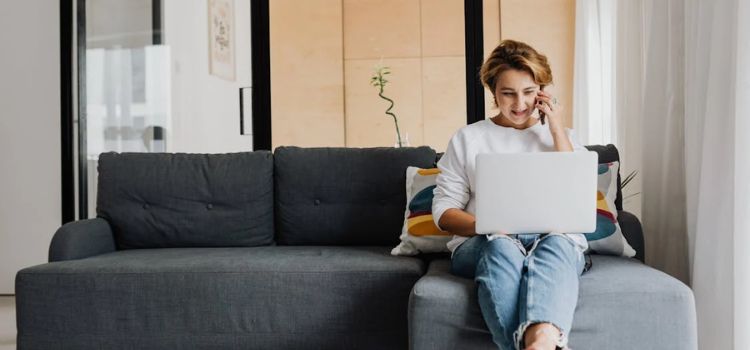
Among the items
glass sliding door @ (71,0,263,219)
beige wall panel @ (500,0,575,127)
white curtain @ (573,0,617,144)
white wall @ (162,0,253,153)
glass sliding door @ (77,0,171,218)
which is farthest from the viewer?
glass sliding door @ (77,0,171,218)

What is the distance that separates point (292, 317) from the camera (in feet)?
7.38

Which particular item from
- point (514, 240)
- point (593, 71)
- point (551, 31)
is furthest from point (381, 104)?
point (514, 240)

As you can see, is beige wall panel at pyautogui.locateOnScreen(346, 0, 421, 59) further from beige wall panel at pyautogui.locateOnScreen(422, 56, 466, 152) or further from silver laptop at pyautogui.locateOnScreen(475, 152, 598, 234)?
silver laptop at pyautogui.locateOnScreen(475, 152, 598, 234)

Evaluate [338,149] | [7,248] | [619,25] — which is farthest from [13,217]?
[619,25]

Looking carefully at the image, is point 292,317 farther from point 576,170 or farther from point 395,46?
point 395,46

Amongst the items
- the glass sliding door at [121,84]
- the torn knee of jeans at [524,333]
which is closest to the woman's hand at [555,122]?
the torn knee of jeans at [524,333]

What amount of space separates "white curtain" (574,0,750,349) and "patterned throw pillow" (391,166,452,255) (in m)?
0.79

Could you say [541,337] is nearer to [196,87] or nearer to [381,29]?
[381,29]

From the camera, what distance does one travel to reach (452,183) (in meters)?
2.22

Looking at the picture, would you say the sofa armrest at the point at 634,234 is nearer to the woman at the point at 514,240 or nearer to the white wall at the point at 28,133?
the woman at the point at 514,240

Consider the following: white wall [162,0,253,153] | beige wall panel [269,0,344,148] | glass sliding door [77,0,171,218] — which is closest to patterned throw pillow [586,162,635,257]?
beige wall panel [269,0,344,148]

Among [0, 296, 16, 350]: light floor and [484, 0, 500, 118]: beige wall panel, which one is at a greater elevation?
[484, 0, 500, 118]: beige wall panel

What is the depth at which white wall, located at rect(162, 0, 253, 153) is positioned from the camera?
157 inches

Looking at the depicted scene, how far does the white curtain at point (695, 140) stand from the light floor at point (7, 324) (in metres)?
2.55
